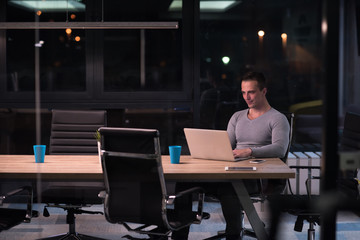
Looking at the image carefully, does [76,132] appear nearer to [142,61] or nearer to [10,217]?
[10,217]

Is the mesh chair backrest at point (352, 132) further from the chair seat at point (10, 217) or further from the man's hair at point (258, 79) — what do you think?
the chair seat at point (10, 217)

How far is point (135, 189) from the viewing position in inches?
131

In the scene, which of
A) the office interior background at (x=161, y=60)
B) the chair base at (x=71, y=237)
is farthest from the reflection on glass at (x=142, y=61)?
the chair base at (x=71, y=237)

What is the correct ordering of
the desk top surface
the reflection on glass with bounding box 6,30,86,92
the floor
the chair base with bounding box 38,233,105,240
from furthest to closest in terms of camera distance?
the reflection on glass with bounding box 6,30,86,92
the floor
the chair base with bounding box 38,233,105,240
the desk top surface

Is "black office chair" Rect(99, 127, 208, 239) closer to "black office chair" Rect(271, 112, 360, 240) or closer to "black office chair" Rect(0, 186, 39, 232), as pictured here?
"black office chair" Rect(0, 186, 39, 232)

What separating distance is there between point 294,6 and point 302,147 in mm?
1481

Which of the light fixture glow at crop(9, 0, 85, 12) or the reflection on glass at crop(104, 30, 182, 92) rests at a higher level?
the light fixture glow at crop(9, 0, 85, 12)

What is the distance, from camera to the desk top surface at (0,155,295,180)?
346 centimetres

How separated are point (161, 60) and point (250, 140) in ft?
6.48

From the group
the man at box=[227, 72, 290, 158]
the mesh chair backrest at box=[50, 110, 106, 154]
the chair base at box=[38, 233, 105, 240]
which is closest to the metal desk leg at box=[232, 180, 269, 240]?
the man at box=[227, 72, 290, 158]

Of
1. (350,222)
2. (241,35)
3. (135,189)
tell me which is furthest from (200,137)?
(241,35)

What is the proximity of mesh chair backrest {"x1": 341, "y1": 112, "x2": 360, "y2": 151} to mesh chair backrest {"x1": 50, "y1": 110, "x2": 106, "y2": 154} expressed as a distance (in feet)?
6.22

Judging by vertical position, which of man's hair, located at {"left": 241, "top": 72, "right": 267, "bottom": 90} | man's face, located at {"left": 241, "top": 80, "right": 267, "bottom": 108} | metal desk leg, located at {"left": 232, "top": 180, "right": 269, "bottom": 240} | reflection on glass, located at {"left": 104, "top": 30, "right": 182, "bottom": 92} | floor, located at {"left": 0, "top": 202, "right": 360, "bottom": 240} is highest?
reflection on glass, located at {"left": 104, "top": 30, "right": 182, "bottom": 92}

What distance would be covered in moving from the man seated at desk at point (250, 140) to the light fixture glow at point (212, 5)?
171 centimetres
